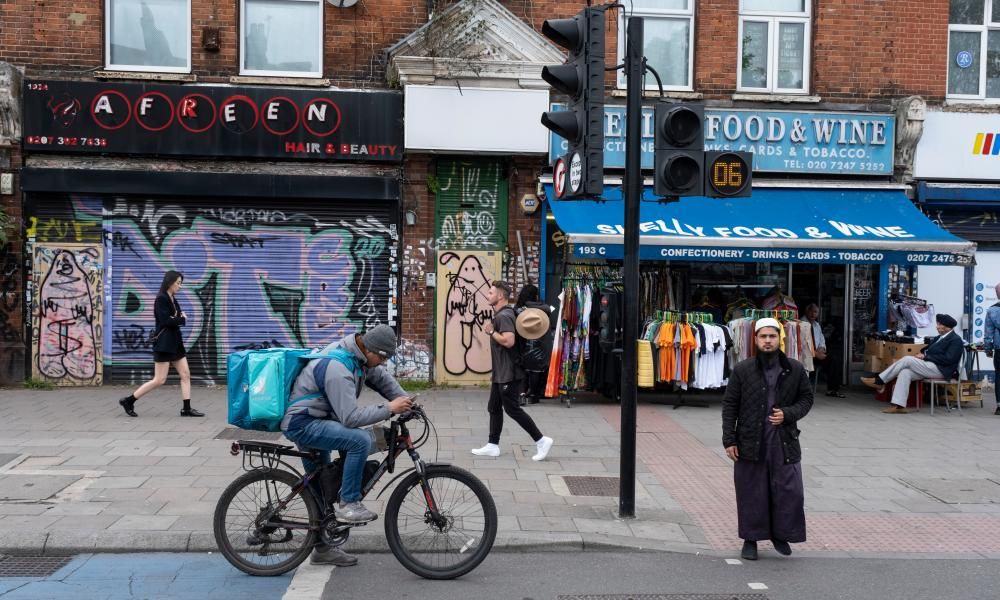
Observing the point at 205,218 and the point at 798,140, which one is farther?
the point at 798,140

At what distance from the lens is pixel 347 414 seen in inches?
205

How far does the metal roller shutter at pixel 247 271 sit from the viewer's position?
481 inches

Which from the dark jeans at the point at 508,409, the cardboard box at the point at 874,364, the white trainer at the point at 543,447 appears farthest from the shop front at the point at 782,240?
the white trainer at the point at 543,447

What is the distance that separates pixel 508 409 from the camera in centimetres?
827

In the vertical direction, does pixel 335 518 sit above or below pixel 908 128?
below

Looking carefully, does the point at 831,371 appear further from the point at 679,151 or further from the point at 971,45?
the point at 679,151

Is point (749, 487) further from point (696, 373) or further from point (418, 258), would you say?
point (418, 258)

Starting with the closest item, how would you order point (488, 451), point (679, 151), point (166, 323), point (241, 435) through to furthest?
1. point (679, 151)
2. point (488, 451)
3. point (241, 435)
4. point (166, 323)

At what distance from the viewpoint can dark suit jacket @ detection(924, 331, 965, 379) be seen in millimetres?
11273

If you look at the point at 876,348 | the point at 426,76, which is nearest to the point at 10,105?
the point at 426,76

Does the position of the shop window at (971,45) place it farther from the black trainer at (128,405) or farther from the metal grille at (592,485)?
the black trainer at (128,405)

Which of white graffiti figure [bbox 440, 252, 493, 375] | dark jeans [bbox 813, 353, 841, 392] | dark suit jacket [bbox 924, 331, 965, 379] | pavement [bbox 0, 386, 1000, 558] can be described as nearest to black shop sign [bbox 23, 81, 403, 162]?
white graffiti figure [bbox 440, 252, 493, 375]

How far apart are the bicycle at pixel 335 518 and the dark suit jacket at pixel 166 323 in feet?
17.4

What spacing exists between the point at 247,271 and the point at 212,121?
2189mm
